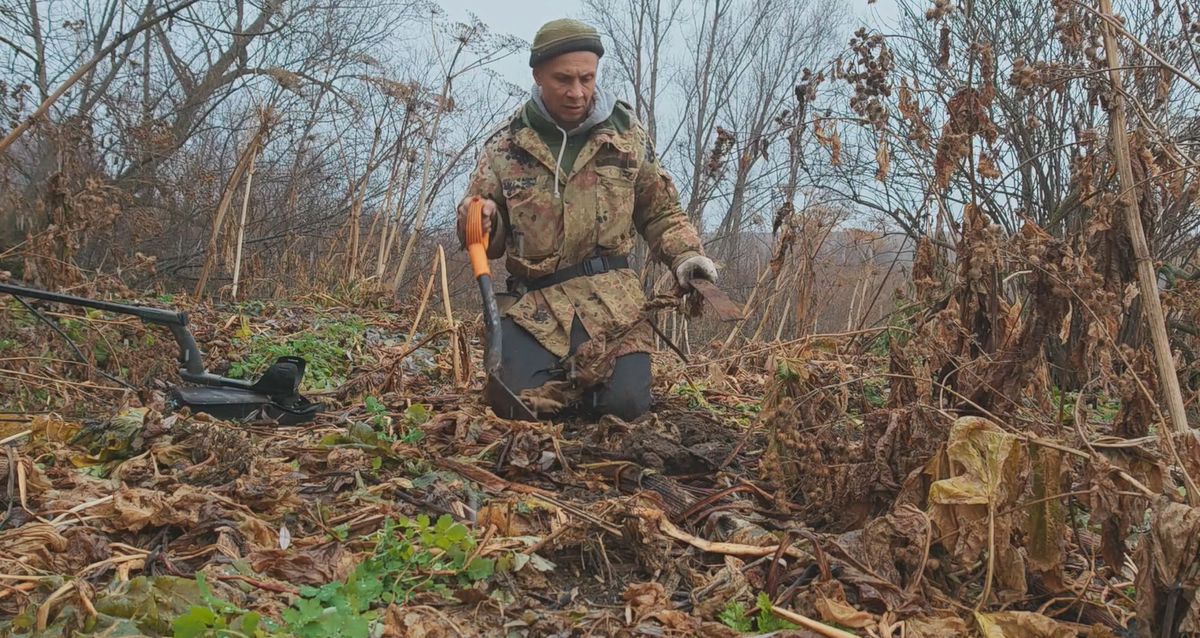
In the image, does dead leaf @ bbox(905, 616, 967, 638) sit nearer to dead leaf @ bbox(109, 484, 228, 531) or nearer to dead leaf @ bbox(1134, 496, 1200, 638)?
dead leaf @ bbox(1134, 496, 1200, 638)

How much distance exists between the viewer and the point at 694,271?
3441mm

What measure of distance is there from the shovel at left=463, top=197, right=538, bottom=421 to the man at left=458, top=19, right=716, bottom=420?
0.06 meters

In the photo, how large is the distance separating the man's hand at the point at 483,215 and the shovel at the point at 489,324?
12 millimetres

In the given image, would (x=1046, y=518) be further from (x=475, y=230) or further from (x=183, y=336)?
(x=183, y=336)

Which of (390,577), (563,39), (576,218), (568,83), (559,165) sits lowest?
(390,577)

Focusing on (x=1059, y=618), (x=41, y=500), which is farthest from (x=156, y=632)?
(x=1059, y=618)

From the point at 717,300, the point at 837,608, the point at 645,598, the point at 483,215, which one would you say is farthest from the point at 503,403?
the point at 837,608

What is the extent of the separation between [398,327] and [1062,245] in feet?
18.0

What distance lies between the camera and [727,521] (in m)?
2.32

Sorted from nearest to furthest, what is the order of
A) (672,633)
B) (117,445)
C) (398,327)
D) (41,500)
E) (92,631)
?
(92,631)
(672,633)
(41,500)
(117,445)
(398,327)

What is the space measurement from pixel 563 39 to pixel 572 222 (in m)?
0.78

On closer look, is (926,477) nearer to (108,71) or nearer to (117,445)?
(117,445)

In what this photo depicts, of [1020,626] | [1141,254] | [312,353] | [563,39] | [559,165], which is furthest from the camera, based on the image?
[312,353]

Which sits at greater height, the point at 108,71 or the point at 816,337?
the point at 108,71
